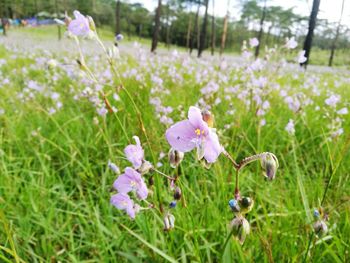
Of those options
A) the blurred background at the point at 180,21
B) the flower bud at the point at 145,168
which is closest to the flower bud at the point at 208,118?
the flower bud at the point at 145,168

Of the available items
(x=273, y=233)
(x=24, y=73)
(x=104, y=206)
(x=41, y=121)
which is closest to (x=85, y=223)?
(x=104, y=206)

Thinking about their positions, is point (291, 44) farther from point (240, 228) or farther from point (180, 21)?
point (180, 21)

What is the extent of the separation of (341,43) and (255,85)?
51.8 metres

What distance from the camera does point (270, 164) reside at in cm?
77

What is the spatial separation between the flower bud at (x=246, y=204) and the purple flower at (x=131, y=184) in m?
0.34

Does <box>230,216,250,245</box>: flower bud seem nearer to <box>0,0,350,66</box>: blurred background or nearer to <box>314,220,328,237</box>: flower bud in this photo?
<box>314,220,328,237</box>: flower bud

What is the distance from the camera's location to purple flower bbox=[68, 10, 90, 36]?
1182 mm

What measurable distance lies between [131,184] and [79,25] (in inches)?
23.9

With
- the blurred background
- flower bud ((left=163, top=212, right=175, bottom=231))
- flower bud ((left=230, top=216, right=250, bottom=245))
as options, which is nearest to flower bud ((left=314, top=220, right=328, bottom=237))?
flower bud ((left=230, top=216, right=250, bottom=245))

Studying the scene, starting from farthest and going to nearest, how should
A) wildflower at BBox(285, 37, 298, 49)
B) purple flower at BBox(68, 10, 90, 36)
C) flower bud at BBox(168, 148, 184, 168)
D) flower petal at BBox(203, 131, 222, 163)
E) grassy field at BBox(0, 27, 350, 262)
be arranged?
wildflower at BBox(285, 37, 298, 49) → grassy field at BBox(0, 27, 350, 262) → purple flower at BBox(68, 10, 90, 36) → flower bud at BBox(168, 148, 184, 168) → flower petal at BBox(203, 131, 222, 163)

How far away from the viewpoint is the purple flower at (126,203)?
1.10 m

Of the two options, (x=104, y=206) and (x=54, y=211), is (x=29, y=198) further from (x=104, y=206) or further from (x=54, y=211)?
(x=104, y=206)

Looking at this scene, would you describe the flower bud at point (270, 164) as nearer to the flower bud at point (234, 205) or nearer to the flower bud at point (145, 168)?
the flower bud at point (234, 205)

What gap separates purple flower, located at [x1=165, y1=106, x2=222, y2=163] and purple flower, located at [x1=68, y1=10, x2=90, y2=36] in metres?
0.66
